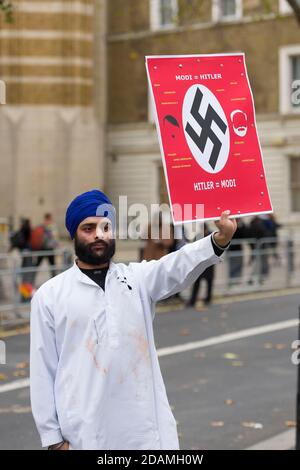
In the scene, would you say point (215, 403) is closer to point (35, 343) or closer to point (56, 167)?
point (35, 343)

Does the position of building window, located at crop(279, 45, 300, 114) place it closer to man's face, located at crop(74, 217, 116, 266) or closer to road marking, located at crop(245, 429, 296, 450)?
road marking, located at crop(245, 429, 296, 450)

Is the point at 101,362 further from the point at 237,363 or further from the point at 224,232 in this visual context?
the point at 237,363

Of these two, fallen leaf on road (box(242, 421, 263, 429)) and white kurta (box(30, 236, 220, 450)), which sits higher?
white kurta (box(30, 236, 220, 450))

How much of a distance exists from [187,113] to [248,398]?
631 cm

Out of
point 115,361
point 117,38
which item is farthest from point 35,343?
point 117,38

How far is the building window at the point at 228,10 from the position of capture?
39.8m

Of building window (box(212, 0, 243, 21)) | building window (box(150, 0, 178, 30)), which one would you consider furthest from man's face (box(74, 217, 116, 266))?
building window (box(150, 0, 178, 30))

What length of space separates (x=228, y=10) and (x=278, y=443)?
33.6 meters

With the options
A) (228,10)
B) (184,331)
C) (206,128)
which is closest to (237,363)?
(184,331)

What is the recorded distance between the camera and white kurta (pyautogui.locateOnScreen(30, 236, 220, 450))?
4.32m

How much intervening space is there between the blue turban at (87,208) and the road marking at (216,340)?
271 inches

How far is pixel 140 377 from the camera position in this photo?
440 centimetres

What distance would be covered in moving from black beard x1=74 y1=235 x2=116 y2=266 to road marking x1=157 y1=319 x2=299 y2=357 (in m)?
8.79
